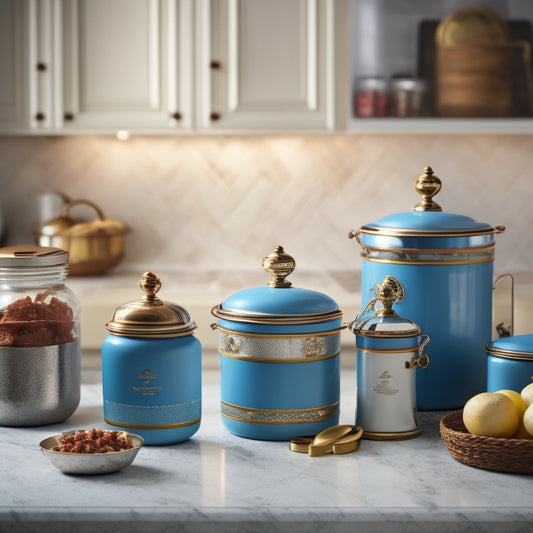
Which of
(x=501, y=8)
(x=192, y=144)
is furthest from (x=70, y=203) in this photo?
(x=501, y=8)

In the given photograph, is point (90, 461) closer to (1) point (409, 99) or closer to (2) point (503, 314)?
(2) point (503, 314)

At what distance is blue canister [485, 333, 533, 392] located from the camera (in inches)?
43.7

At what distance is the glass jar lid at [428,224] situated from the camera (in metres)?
1.27

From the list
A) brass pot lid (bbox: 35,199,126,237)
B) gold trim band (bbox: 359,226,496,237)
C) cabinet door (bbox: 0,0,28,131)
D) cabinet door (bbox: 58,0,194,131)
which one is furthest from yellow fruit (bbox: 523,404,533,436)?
cabinet door (bbox: 0,0,28,131)

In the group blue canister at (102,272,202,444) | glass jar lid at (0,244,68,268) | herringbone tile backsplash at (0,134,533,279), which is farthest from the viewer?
herringbone tile backsplash at (0,134,533,279)

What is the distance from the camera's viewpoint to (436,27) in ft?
9.95

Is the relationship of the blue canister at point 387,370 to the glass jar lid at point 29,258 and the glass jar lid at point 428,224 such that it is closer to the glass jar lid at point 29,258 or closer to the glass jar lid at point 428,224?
the glass jar lid at point 428,224

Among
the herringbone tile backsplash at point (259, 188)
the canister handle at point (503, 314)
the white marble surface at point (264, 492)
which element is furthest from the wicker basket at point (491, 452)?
the herringbone tile backsplash at point (259, 188)

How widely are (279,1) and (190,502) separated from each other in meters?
2.45

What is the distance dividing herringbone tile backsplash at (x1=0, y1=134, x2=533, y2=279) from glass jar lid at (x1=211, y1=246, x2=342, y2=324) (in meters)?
2.28

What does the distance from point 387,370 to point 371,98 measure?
Answer: 2086 mm

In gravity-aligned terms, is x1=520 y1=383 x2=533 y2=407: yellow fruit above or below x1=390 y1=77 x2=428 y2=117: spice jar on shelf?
below

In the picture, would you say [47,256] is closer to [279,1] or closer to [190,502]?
[190,502]

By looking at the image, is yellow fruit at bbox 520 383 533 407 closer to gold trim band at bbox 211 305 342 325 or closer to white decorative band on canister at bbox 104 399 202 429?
gold trim band at bbox 211 305 342 325
